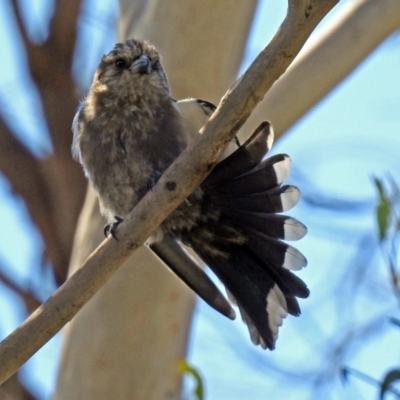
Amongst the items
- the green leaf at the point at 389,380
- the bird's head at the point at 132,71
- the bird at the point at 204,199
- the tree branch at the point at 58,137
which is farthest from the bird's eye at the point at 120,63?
the tree branch at the point at 58,137

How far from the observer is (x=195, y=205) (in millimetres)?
2914

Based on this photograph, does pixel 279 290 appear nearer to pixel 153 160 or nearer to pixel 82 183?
pixel 153 160

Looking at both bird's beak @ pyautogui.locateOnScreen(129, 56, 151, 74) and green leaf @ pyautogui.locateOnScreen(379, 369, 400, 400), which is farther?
bird's beak @ pyautogui.locateOnScreen(129, 56, 151, 74)

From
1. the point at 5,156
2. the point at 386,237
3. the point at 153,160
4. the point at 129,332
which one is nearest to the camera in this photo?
the point at 386,237

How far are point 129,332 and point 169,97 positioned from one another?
34.9 inches

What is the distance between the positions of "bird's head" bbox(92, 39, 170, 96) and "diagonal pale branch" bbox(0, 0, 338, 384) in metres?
0.76

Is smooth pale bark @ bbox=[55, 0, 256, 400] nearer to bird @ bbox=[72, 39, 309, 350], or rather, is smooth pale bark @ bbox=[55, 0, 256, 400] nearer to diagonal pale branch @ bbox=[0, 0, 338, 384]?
bird @ bbox=[72, 39, 309, 350]

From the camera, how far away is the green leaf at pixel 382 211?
2385 mm

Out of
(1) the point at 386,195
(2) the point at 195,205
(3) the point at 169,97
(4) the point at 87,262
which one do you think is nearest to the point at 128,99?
(3) the point at 169,97

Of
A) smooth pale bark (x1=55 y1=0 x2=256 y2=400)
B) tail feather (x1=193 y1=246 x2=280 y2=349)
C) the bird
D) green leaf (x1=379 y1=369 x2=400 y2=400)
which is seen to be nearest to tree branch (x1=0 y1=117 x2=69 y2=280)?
smooth pale bark (x1=55 y1=0 x2=256 y2=400)

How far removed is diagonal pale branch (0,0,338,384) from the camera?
7.18 feet

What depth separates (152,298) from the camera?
3.45 meters

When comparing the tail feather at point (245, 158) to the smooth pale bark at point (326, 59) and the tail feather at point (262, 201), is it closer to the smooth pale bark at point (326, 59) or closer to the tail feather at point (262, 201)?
the tail feather at point (262, 201)

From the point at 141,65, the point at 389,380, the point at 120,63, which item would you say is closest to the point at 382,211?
the point at 389,380
